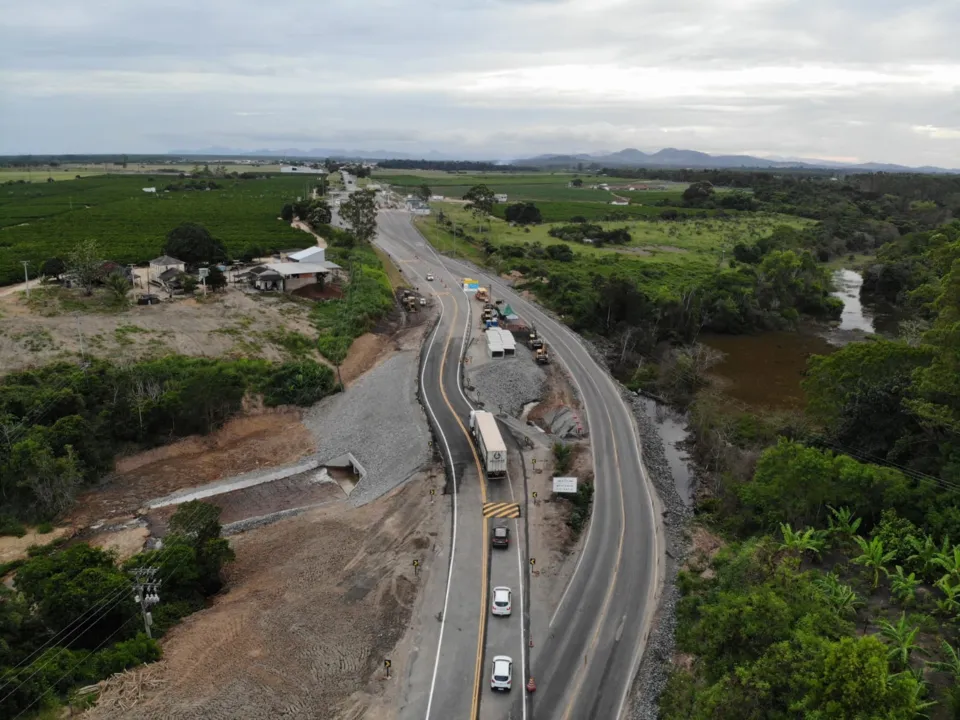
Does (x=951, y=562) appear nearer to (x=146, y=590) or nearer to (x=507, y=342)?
(x=146, y=590)

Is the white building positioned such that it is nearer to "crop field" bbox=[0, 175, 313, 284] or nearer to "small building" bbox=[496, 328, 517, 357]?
"crop field" bbox=[0, 175, 313, 284]

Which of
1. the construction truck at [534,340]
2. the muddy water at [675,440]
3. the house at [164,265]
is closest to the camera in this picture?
the muddy water at [675,440]

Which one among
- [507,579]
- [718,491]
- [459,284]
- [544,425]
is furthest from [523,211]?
[507,579]

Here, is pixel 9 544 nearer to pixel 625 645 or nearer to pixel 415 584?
pixel 415 584

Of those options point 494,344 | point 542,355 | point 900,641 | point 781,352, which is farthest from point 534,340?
point 900,641

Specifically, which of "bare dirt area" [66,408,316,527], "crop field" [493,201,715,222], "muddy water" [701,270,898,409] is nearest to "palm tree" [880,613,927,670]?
"muddy water" [701,270,898,409]

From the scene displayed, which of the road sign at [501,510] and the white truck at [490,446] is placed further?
the white truck at [490,446]

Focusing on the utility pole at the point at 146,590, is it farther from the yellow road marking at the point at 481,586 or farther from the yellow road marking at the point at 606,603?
the yellow road marking at the point at 606,603

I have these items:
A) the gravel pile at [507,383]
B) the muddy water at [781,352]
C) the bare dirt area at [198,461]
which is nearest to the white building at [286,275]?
the bare dirt area at [198,461]
